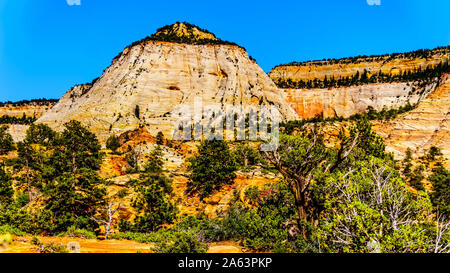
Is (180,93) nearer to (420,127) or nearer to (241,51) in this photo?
(241,51)

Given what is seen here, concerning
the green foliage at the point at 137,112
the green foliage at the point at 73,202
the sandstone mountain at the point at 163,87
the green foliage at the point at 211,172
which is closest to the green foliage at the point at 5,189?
the green foliage at the point at 73,202

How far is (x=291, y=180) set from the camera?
12.8 meters

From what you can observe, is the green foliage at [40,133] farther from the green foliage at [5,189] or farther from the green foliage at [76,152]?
the green foliage at [5,189]

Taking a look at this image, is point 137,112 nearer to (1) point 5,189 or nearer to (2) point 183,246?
(1) point 5,189

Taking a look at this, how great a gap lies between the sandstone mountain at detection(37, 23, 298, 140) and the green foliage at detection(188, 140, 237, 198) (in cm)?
3673

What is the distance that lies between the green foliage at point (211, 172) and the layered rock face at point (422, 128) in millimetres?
37695

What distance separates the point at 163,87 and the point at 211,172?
5406 cm

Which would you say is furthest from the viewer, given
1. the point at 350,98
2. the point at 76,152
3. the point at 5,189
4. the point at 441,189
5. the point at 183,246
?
the point at 350,98

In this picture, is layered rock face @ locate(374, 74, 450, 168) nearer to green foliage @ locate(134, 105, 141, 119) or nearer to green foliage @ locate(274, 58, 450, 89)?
green foliage @ locate(274, 58, 450, 89)

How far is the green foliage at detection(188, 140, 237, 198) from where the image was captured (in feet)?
86.3

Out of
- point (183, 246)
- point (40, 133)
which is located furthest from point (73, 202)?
point (40, 133)

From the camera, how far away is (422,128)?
56.4 metres
